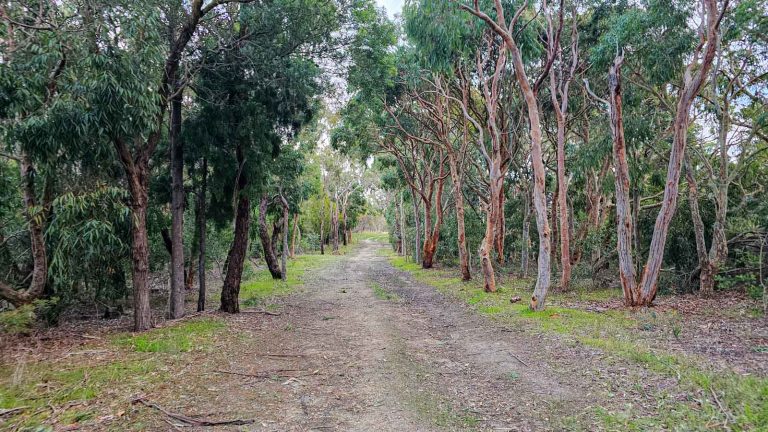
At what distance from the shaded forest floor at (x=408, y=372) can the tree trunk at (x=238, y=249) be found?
2.35 ft

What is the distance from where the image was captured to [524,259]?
1991cm

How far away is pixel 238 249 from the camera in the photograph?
11984 mm

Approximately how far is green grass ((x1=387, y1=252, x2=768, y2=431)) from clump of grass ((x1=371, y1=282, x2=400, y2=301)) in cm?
234

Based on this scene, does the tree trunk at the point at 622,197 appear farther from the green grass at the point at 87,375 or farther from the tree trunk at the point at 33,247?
the tree trunk at the point at 33,247

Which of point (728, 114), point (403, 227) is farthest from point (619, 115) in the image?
point (403, 227)

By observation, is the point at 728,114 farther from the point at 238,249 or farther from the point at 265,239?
the point at 265,239

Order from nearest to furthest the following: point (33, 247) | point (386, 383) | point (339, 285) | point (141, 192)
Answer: point (386, 383) < point (33, 247) < point (141, 192) < point (339, 285)

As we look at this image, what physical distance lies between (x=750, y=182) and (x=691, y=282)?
15.0 feet

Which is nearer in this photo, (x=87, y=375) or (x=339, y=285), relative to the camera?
(x=87, y=375)

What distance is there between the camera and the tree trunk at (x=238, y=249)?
1194 centimetres

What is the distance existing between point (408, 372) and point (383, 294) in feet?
30.0

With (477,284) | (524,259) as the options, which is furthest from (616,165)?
Answer: (524,259)

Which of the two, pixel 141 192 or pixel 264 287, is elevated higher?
pixel 141 192

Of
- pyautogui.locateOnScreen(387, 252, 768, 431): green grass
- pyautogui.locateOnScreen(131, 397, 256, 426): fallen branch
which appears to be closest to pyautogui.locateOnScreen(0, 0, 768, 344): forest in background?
pyautogui.locateOnScreen(387, 252, 768, 431): green grass
